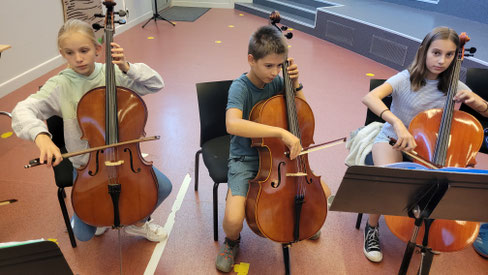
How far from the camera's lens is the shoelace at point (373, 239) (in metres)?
1.84

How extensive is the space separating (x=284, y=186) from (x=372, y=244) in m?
0.71

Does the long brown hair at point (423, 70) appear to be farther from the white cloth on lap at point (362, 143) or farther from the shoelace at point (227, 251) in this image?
the shoelace at point (227, 251)

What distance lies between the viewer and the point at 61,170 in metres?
1.67

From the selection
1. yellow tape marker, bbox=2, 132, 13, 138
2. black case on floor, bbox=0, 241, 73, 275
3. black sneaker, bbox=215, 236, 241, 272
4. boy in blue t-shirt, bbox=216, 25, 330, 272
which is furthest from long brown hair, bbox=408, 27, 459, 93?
yellow tape marker, bbox=2, 132, 13, 138

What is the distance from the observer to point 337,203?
1.16 metres

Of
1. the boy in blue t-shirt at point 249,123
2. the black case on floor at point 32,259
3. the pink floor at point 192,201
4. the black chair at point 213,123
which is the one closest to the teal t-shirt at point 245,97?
the boy in blue t-shirt at point 249,123

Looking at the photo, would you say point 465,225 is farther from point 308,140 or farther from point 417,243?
point 308,140

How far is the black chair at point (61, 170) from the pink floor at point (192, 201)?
210mm

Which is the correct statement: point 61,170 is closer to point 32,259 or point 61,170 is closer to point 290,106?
point 32,259

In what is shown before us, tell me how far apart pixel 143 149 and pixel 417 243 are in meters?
1.91

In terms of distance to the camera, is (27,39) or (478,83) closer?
(478,83)

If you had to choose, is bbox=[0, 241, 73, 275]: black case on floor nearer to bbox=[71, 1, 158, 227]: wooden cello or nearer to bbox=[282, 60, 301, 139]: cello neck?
bbox=[71, 1, 158, 227]: wooden cello

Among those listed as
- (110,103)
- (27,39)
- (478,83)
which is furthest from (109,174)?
(27,39)

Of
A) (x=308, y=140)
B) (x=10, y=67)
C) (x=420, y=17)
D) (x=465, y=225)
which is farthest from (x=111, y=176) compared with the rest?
(x=420, y=17)
